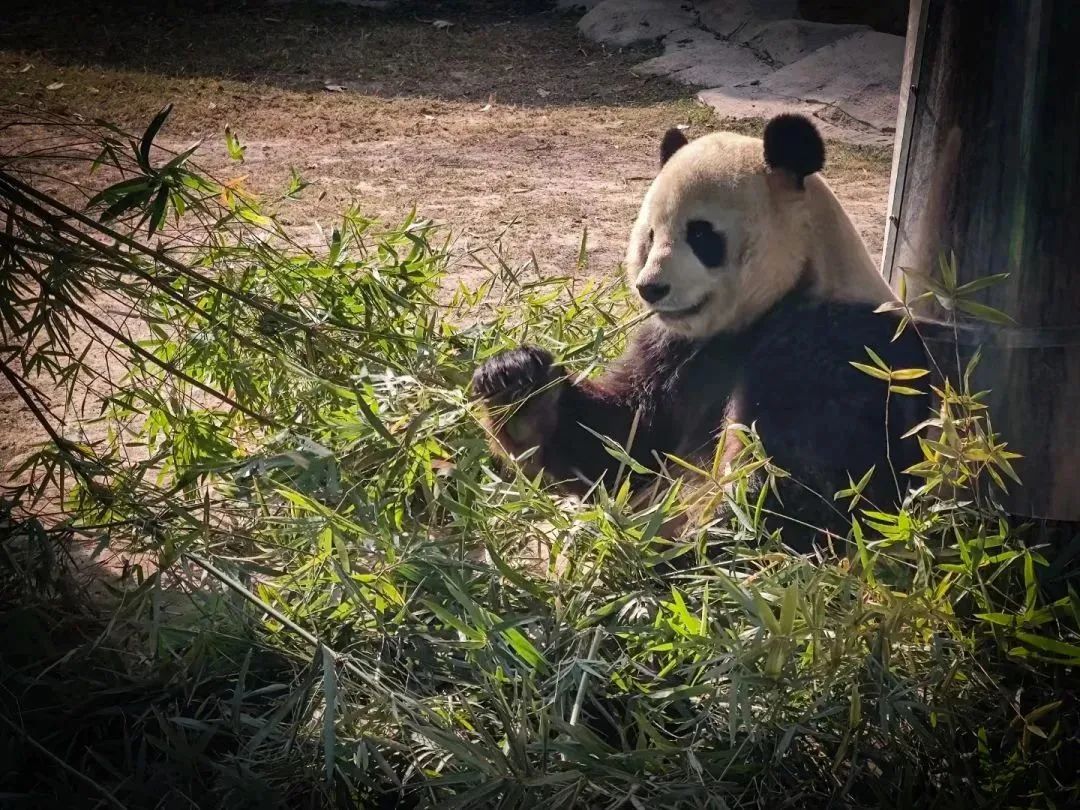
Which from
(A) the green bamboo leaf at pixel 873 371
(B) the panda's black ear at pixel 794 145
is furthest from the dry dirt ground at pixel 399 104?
(A) the green bamboo leaf at pixel 873 371

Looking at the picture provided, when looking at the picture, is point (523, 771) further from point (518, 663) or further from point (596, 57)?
point (596, 57)

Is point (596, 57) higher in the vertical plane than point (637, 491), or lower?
higher

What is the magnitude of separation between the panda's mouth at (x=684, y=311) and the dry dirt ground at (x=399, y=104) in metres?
1.22

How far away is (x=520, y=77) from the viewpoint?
7426 mm

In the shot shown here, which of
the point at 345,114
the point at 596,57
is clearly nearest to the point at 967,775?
the point at 345,114

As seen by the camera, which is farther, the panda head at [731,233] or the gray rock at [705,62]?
the gray rock at [705,62]

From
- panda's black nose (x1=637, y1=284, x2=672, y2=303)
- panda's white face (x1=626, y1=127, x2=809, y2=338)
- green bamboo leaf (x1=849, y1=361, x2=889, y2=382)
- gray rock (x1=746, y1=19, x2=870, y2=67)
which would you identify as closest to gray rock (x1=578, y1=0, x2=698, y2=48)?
gray rock (x1=746, y1=19, x2=870, y2=67)

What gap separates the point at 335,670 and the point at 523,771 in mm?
387

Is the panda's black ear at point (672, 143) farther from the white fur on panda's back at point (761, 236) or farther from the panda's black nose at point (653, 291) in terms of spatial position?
the panda's black nose at point (653, 291)

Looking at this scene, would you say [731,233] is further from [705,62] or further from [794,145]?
[705,62]

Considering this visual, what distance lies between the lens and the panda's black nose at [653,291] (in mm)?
2314

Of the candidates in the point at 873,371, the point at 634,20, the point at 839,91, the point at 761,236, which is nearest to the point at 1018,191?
the point at 873,371

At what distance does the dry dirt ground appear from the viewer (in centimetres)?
468

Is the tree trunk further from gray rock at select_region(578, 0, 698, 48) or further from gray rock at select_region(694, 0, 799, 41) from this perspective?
gray rock at select_region(578, 0, 698, 48)
